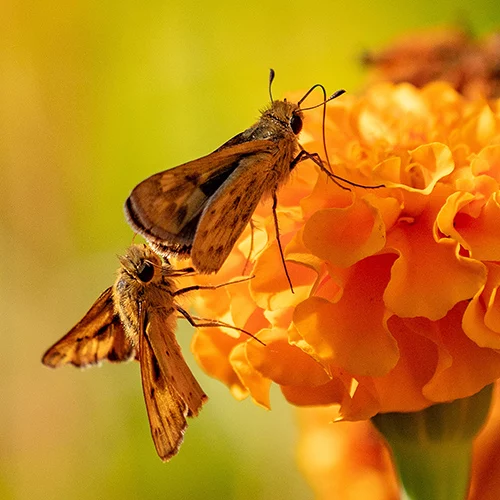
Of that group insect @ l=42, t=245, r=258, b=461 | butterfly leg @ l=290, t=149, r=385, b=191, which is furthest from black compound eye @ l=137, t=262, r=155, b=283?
butterfly leg @ l=290, t=149, r=385, b=191

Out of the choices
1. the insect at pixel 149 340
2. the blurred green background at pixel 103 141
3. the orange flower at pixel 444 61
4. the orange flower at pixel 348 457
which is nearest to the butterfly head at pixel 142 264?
the insect at pixel 149 340

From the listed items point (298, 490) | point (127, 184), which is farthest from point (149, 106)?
point (298, 490)

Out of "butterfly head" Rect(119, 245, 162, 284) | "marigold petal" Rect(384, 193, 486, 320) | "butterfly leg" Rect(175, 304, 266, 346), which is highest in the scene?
"butterfly head" Rect(119, 245, 162, 284)

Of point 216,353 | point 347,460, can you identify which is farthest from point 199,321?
point 347,460

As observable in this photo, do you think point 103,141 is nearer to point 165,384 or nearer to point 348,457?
point 348,457

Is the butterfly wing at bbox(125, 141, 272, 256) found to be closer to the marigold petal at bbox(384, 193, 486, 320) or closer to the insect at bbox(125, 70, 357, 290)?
the insect at bbox(125, 70, 357, 290)

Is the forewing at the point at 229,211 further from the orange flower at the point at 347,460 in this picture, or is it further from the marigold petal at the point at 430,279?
the orange flower at the point at 347,460

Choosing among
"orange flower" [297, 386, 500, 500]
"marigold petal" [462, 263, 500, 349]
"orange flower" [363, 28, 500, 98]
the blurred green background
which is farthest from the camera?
the blurred green background
